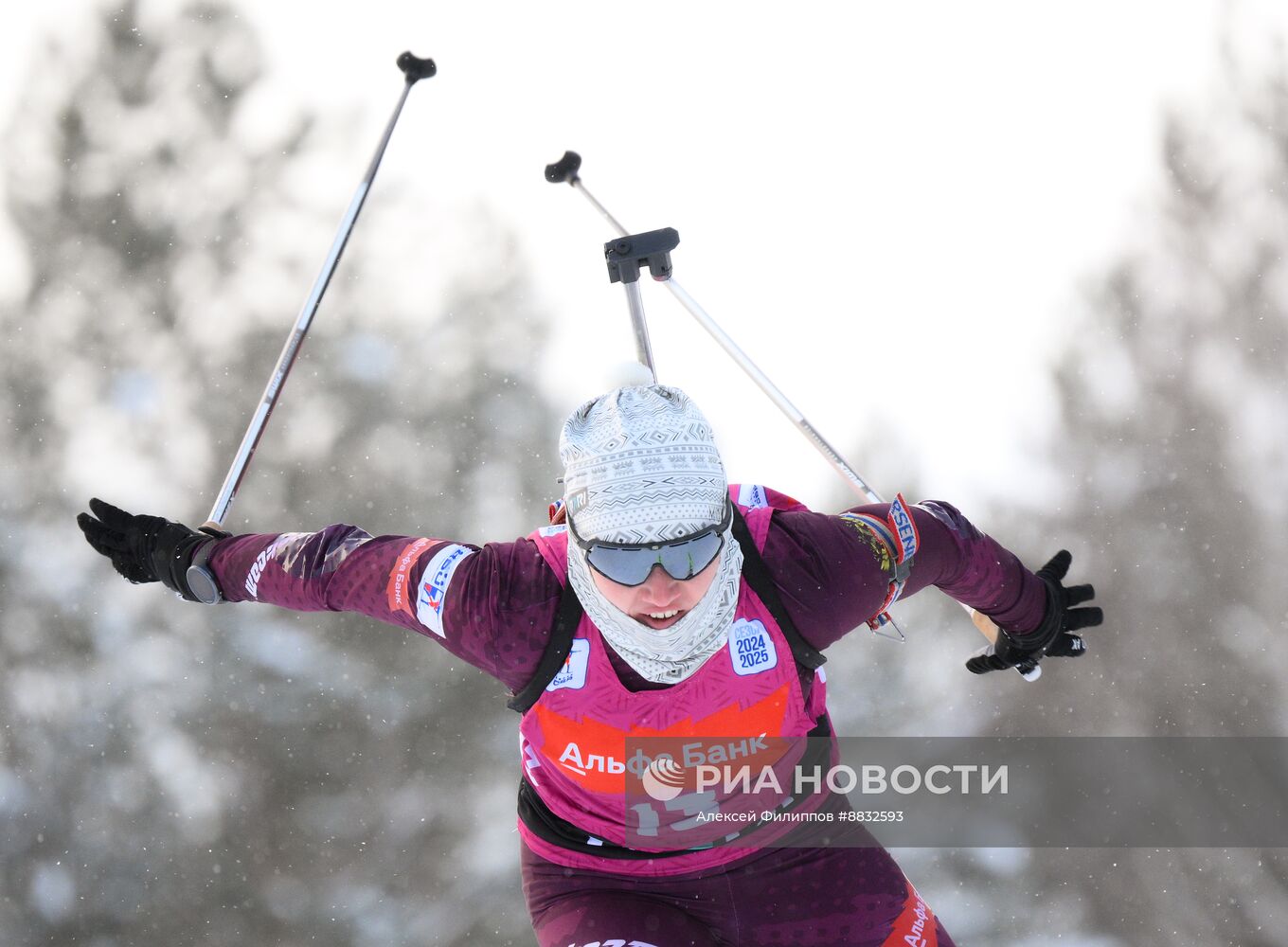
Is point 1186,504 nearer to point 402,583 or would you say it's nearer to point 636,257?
point 636,257

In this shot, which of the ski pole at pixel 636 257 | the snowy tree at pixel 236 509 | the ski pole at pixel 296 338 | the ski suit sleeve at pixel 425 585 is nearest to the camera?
the ski suit sleeve at pixel 425 585

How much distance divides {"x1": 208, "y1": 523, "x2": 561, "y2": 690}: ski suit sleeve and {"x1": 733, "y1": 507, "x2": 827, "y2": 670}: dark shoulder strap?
488 millimetres

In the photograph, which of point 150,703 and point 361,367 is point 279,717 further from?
point 361,367

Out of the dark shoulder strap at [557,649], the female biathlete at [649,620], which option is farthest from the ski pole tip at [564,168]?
the dark shoulder strap at [557,649]

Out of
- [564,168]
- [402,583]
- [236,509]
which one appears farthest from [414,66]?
[236,509]

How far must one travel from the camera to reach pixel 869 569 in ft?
9.77

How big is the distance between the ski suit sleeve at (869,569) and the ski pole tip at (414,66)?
216cm

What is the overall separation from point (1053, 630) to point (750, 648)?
3.49 feet

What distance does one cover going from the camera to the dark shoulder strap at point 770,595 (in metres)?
2.89

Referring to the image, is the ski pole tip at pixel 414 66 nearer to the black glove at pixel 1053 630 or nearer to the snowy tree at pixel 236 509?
the black glove at pixel 1053 630

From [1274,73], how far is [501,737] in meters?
6.83

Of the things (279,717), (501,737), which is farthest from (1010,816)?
Answer: (279,717)

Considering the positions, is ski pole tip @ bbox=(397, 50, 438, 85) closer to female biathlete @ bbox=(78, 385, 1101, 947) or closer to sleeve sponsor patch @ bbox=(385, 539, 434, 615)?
female biathlete @ bbox=(78, 385, 1101, 947)

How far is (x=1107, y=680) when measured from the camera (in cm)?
753
